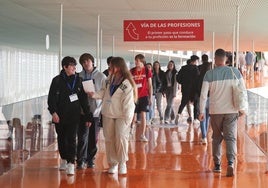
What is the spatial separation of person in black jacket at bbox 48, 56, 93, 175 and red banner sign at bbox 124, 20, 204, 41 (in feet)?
10.9

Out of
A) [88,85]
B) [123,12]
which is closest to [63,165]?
[88,85]

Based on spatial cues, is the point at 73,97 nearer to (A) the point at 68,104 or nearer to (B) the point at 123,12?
(A) the point at 68,104

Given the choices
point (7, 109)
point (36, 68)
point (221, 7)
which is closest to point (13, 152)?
point (7, 109)

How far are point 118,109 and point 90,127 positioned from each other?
0.69 metres

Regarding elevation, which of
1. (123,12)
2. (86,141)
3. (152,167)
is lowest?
(152,167)

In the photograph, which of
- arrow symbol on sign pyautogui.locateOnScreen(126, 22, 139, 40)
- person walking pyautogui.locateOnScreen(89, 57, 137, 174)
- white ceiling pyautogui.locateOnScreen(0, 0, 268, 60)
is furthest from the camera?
arrow symbol on sign pyautogui.locateOnScreen(126, 22, 139, 40)

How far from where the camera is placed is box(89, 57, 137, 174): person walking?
625cm

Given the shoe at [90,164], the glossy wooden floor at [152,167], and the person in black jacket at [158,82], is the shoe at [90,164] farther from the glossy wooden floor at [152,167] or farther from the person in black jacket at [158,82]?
the person in black jacket at [158,82]

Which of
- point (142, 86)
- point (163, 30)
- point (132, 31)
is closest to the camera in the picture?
A: point (142, 86)

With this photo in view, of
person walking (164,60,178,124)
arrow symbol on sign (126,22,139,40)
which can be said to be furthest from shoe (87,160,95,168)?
person walking (164,60,178,124)

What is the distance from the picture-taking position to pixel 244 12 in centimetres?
916

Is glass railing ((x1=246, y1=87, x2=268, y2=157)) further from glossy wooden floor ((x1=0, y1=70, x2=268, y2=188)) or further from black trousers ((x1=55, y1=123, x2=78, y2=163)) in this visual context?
black trousers ((x1=55, y1=123, x2=78, y2=163))

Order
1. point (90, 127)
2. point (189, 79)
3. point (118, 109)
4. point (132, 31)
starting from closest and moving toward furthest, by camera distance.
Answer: point (118, 109) → point (90, 127) → point (132, 31) → point (189, 79)

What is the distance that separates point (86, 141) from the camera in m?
6.69
